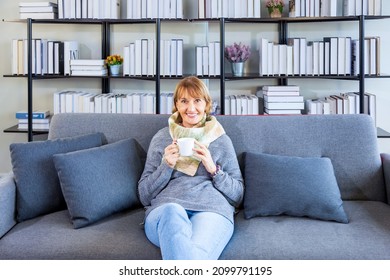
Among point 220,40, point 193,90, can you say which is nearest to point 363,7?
point 220,40

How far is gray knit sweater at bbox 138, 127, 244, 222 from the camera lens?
2451 millimetres

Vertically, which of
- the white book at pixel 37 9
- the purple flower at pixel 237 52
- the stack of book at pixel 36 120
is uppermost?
the white book at pixel 37 9

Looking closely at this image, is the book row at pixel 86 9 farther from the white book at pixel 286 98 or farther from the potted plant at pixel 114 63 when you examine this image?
the white book at pixel 286 98

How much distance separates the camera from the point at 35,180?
8.43ft

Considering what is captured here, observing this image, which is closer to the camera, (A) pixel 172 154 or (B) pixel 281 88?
(A) pixel 172 154

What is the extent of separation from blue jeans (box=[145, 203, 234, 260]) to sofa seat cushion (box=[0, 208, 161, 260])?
0.26 feet

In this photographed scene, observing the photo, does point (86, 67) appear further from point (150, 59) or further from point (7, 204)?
point (7, 204)

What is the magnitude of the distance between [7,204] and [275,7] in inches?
105

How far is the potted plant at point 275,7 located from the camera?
439 centimetres

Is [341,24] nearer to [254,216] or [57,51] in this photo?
[57,51]

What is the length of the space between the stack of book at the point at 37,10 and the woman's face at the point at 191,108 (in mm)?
2190

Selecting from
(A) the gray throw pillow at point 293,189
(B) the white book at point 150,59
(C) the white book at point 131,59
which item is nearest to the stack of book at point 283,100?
(B) the white book at point 150,59

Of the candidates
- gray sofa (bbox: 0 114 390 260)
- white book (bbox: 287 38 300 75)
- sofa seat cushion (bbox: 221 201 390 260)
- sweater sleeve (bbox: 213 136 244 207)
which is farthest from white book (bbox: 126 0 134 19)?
sofa seat cushion (bbox: 221 201 390 260)

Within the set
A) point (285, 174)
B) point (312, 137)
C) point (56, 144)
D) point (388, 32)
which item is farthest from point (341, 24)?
point (56, 144)
